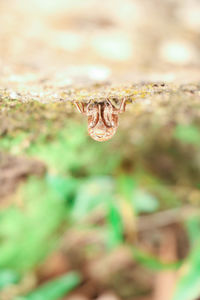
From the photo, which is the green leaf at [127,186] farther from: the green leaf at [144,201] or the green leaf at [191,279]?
the green leaf at [191,279]

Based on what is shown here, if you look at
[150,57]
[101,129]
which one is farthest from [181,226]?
[150,57]

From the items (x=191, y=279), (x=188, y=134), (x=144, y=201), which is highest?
(x=188, y=134)

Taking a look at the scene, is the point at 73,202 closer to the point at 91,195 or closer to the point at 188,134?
the point at 91,195

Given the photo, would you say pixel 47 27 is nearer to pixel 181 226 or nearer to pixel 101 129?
pixel 101 129

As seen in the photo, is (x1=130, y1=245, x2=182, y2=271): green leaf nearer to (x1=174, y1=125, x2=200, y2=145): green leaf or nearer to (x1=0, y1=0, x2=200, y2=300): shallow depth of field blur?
(x1=0, y1=0, x2=200, y2=300): shallow depth of field blur

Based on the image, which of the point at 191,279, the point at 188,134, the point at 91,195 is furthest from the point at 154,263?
the point at 188,134

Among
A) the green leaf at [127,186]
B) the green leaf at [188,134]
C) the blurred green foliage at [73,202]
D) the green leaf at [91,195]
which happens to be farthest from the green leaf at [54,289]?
the green leaf at [188,134]

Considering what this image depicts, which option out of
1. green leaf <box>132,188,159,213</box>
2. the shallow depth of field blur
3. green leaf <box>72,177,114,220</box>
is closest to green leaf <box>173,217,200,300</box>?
the shallow depth of field blur
